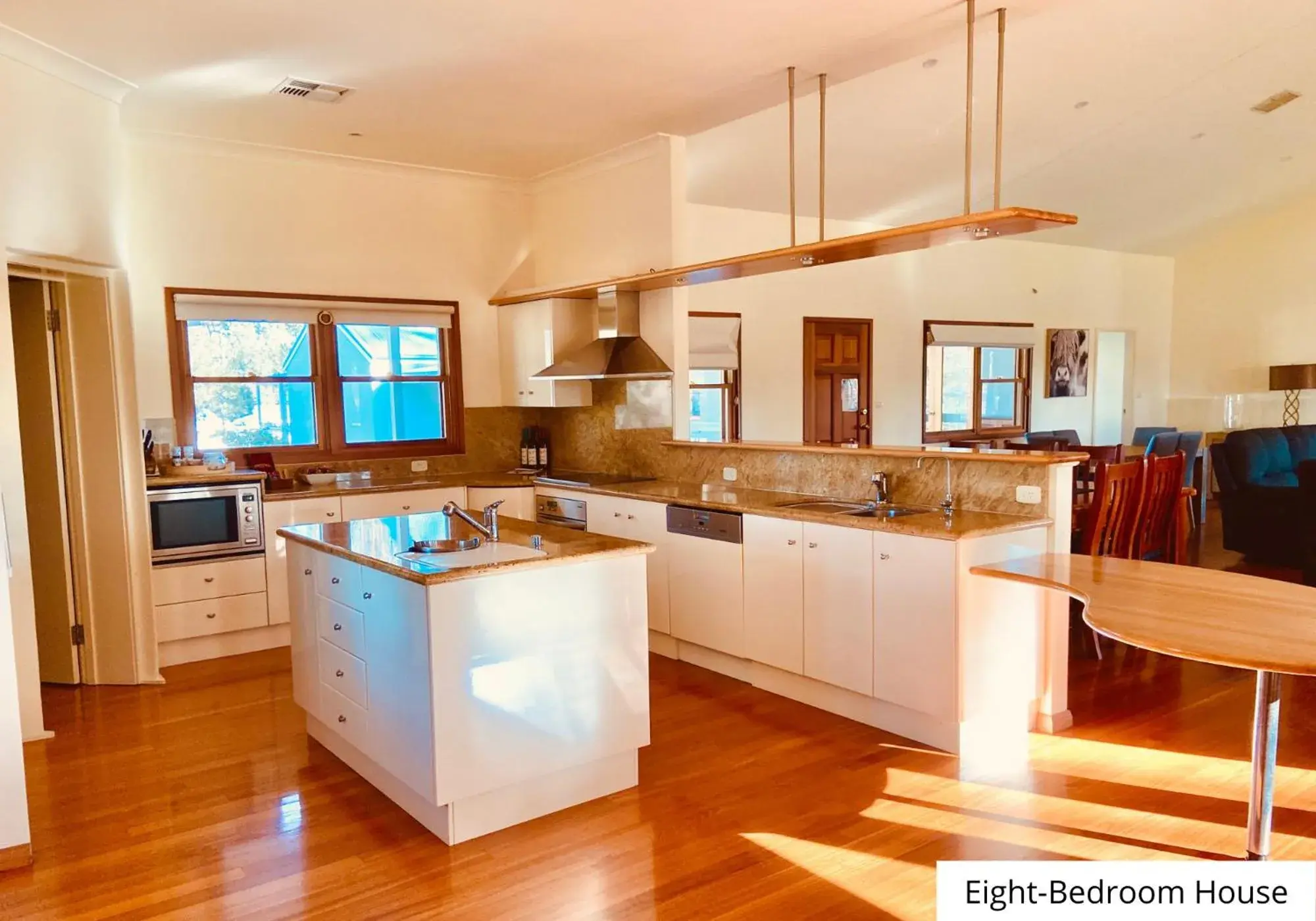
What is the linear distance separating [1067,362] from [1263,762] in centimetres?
882

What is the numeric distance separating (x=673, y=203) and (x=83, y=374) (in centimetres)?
328

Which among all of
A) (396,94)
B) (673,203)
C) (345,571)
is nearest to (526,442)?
(673,203)

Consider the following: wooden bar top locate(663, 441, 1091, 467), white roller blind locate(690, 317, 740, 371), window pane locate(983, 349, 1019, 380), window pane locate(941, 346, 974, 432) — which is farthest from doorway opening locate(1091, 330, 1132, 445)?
wooden bar top locate(663, 441, 1091, 467)

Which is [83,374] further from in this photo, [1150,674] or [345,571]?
[1150,674]

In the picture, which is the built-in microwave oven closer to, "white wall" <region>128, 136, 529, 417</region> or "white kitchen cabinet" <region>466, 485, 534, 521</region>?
"white wall" <region>128, 136, 529, 417</region>

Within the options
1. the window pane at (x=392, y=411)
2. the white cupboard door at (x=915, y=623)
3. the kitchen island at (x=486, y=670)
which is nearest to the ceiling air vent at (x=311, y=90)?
the window pane at (x=392, y=411)

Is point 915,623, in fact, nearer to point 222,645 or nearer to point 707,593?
point 707,593

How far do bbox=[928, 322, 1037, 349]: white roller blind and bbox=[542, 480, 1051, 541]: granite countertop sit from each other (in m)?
4.82

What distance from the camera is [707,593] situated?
4.61m

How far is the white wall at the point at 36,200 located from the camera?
12.0 feet

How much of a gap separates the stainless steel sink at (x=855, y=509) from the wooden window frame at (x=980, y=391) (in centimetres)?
506

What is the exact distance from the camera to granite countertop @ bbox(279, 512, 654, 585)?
2912mm

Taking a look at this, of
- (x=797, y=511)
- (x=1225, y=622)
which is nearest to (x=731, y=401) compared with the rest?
(x=797, y=511)

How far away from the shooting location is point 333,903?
103 inches
